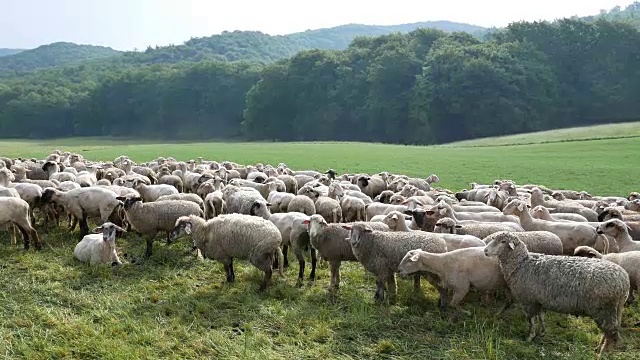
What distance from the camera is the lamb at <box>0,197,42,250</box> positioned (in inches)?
461

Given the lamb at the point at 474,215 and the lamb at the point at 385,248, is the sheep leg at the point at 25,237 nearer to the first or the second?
the lamb at the point at 385,248

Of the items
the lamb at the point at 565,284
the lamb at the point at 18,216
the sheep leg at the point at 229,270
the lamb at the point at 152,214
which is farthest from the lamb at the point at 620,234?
the lamb at the point at 18,216

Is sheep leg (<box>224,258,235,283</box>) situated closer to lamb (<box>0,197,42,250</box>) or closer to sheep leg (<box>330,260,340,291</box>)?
sheep leg (<box>330,260,340,291</box>)

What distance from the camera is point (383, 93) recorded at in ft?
279

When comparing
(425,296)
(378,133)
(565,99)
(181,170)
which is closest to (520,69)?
(565,99)

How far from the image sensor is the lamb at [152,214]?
1205 cm

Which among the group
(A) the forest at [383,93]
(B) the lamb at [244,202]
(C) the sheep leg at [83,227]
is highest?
(A) the forest at [383,93]

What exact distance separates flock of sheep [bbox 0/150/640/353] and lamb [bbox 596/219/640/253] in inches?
0.7

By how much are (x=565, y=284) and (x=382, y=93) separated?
260 feet

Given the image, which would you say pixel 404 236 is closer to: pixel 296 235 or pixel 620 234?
pixel 296 235

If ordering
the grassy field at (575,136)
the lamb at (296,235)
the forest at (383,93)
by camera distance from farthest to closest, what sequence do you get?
the forest at (383,93) → the grassy field at (575,136) → the lamb at (296,235)

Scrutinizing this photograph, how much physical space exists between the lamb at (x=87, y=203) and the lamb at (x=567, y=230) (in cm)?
962

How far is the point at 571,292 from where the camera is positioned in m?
7.54

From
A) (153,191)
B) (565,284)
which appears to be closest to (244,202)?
(153,191)
